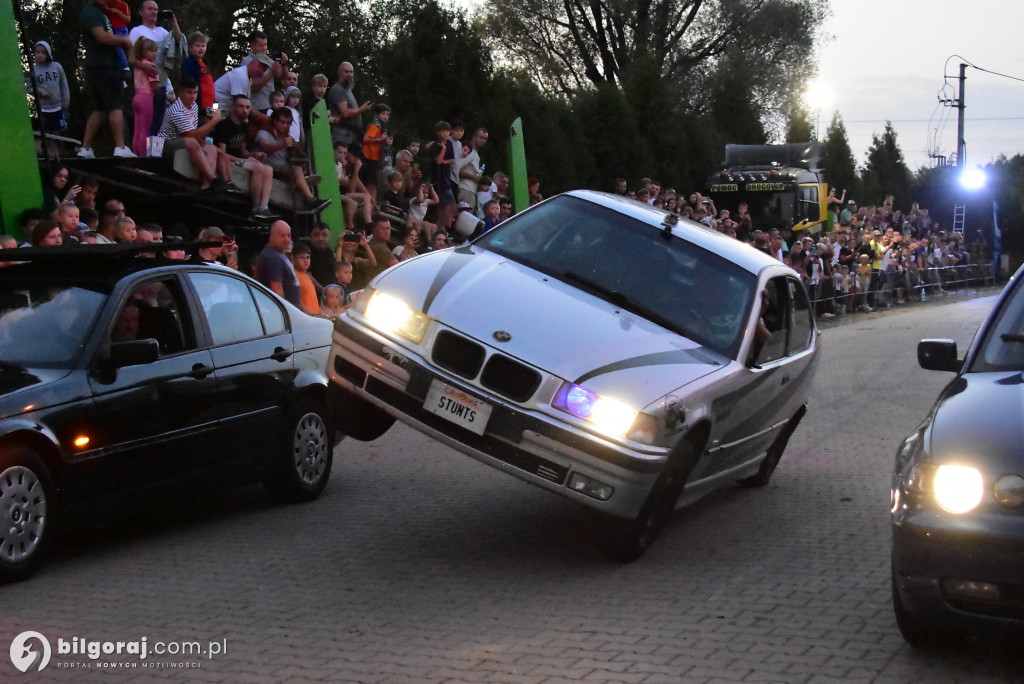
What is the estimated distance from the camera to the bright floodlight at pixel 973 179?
48.7 m

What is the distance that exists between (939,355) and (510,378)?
213cm

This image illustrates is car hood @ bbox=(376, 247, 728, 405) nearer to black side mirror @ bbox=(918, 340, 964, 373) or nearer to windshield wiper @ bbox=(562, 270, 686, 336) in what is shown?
windshield wiper @ bbox=(562, 270, 686, 336)

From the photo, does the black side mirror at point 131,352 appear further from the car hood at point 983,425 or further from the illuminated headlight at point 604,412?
the car hood at point 983,425

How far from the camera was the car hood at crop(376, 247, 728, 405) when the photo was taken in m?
7.09

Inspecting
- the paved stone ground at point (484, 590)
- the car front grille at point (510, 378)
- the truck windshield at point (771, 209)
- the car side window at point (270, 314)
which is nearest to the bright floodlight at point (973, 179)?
the truck windshield at point (771, 209)

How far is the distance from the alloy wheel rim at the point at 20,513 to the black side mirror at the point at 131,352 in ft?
2.71

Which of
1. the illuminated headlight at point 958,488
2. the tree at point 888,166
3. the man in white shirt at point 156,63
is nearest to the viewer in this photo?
the illuminated headlight at point 958,488

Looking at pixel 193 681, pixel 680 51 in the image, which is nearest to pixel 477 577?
pixel 193 681

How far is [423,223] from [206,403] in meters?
11.1

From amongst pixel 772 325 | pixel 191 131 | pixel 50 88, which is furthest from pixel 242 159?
pixel 772 325

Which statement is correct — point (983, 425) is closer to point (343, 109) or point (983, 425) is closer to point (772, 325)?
point (772, 325)

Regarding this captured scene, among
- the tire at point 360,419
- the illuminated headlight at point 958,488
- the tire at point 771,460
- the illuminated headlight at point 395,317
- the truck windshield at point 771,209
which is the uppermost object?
the illuminated headlight at point 395,317

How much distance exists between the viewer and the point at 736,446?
8391 mm

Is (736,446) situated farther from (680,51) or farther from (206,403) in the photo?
(680,51)
